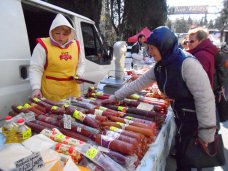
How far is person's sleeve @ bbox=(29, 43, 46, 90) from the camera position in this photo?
2.66 m

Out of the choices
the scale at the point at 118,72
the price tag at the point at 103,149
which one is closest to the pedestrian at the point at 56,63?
the scale at the point at 118,72

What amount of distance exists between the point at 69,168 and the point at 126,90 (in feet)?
4.54

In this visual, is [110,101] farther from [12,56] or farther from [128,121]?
[12,56]

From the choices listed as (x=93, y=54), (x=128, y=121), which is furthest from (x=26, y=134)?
(x=93, y=54)

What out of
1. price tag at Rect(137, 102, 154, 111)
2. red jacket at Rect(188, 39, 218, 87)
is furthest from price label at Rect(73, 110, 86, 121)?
red jacket at Rect(188, 39, 218, 87)

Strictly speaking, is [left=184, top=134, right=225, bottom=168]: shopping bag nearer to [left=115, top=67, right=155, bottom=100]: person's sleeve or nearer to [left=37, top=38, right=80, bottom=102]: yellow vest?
[left=115, top=67, right=155, bottom=100]: person's sleeve

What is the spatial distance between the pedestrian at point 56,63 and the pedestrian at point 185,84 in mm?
1165

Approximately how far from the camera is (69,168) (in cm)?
131

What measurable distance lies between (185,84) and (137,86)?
27.2 inches

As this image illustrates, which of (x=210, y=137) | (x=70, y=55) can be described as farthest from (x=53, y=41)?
(x=210, y=137)

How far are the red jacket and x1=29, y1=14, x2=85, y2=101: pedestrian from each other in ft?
4.78

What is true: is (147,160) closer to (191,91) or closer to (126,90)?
(191,91)

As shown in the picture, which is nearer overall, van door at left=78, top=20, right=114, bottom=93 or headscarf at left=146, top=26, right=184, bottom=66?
headscarf at left=146, top=26, right=184, bottom=66

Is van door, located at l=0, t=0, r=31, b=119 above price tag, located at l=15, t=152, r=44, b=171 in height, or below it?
above
